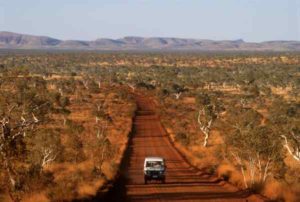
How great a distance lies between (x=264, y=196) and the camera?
3089cm

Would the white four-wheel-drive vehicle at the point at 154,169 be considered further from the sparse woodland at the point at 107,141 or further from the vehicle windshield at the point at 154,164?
the sparse woodland at the point at 107,141

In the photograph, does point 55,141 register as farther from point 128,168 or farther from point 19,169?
point 19,169

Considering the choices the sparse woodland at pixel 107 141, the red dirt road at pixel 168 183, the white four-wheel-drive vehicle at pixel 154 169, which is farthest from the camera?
the white four-wheel-drive vehicle at pixel 154 169

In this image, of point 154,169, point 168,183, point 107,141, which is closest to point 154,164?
point 154,169

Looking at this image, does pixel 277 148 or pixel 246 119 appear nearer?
pixel 277 148

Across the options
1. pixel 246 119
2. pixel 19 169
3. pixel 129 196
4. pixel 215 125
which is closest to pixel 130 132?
pixel 215 125

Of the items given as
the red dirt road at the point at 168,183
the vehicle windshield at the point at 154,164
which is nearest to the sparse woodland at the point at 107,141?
the red dirt road at the point at 168,183

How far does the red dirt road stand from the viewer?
32.4 metres

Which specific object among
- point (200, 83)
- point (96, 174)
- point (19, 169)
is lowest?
point (200, 83)

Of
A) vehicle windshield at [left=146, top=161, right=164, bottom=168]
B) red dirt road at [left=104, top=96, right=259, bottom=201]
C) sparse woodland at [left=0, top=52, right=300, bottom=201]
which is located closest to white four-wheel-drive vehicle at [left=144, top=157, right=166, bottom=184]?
vehicle windshield at [left=146, top=161, right=164, bottom=168]

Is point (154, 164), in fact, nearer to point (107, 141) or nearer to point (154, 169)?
point (154, 169)

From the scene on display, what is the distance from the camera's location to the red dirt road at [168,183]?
3241cm

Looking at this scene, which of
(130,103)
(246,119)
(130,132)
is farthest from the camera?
(130,103)

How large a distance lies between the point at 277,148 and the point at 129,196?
346 inches
